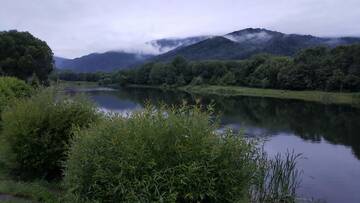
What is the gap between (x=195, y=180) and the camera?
23.4 feet

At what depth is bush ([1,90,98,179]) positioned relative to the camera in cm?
1127

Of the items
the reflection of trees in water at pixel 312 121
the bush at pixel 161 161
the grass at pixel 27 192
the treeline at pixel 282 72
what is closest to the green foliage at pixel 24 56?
the reflection of trees in water at pixel 312 121

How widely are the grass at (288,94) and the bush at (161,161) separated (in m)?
67.7

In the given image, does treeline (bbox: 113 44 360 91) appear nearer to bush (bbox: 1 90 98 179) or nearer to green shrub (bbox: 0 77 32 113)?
green shrub (bbox: 0 77 32 113)

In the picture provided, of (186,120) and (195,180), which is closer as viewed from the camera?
(195,180)

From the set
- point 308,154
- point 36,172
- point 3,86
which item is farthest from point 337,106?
point 36,172

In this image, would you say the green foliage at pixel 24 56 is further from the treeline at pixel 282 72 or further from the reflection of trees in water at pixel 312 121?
the treeline at pixel 282 72

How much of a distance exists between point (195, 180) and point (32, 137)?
583 cm

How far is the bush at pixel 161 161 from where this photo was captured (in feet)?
23.4

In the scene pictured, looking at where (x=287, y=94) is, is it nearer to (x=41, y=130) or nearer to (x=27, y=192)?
(x=41, y=130)

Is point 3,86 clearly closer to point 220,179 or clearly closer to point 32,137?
point 32,137

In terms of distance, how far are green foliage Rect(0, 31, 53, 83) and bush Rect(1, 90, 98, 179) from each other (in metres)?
47.6

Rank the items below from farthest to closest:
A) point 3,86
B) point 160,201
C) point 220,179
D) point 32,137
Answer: point 3,86 → point 32,137 → point 220,179 → point 160,201

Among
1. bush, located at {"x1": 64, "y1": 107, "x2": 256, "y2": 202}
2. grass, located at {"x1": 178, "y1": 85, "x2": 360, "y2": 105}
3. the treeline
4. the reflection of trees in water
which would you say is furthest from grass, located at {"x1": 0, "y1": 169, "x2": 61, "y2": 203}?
the treeline
